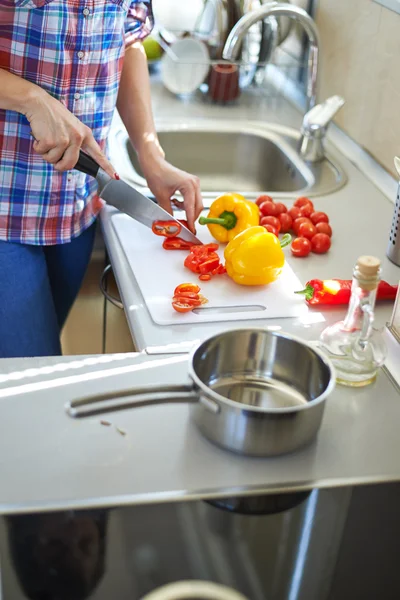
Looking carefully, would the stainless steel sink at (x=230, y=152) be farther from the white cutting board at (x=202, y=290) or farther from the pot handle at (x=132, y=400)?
the pot handle at (x=132, y=400)

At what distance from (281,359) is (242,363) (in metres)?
0.05

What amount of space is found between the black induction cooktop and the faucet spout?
1.09 meters

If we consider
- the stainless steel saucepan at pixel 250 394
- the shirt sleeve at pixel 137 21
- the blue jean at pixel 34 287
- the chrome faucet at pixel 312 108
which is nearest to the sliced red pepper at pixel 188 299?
the stainless steel saucepan at pixel 250 394

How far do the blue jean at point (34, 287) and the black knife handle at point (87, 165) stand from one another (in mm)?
184

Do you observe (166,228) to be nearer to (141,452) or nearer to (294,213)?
(294,213)

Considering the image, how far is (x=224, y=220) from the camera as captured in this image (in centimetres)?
143

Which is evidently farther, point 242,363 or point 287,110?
point 287,110

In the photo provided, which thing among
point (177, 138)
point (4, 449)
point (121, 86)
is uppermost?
point (121, 86)

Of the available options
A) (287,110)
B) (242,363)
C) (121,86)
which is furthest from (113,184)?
(287,110)

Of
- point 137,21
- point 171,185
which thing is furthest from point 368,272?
point 137,21

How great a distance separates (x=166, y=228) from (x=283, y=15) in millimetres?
700

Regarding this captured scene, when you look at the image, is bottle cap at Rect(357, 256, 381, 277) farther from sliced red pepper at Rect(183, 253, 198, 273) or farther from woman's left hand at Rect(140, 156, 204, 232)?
woman's left hand at Rect(140, 156, 204, 232)

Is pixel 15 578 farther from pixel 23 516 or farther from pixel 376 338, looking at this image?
pixel 376 338

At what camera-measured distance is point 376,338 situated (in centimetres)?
104
